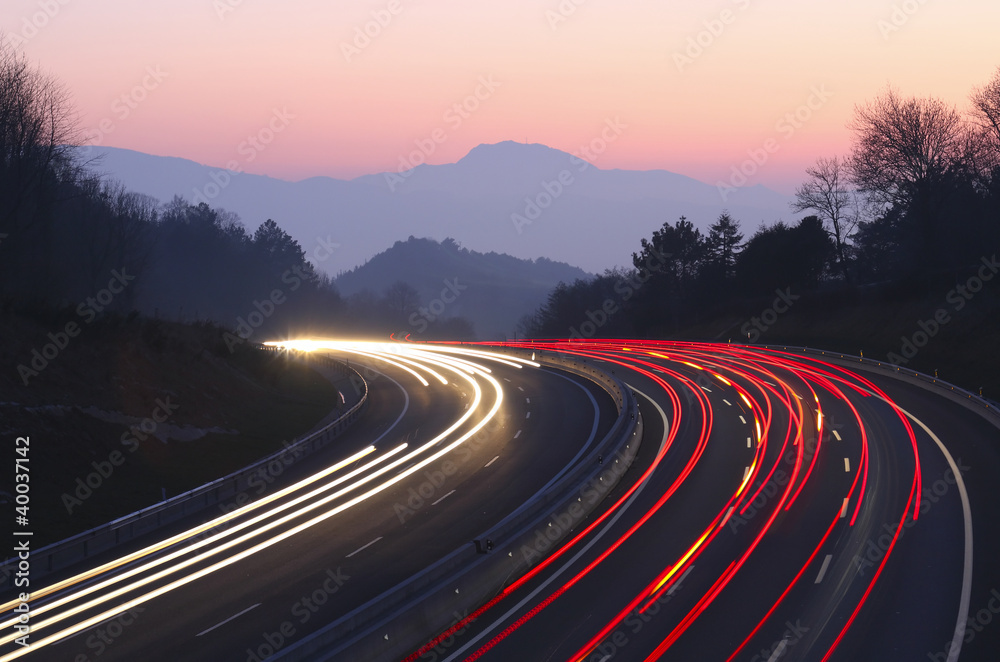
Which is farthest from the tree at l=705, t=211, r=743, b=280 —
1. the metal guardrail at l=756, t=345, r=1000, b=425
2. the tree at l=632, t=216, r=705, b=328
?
the metal guardrail at l=756, t=345, r=1000, b=425

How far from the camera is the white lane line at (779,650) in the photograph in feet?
46.2

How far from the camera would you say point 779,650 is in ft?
47.2

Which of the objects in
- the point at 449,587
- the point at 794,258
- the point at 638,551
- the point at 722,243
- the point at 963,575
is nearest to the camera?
the point at 449,587

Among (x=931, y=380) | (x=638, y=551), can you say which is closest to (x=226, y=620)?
(x=638, y=551)

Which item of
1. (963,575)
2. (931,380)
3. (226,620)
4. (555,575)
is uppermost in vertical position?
(931,380)

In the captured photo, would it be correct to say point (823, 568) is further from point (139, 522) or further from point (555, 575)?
point (139, 522)

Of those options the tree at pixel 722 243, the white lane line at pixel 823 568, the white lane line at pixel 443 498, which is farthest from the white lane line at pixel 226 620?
the tree at pixel 722 243

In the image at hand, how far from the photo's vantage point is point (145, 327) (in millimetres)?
45375

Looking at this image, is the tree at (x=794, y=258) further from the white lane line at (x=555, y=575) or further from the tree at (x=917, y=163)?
the white lane line at (x=555, y=575)

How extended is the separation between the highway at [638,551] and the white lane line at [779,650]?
117 millimetres

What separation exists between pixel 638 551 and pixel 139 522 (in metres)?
14.2

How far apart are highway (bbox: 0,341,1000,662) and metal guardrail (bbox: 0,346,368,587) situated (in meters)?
0.84

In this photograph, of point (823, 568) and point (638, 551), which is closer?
point (823, 568)

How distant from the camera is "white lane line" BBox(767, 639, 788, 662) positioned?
1407 centimetres
